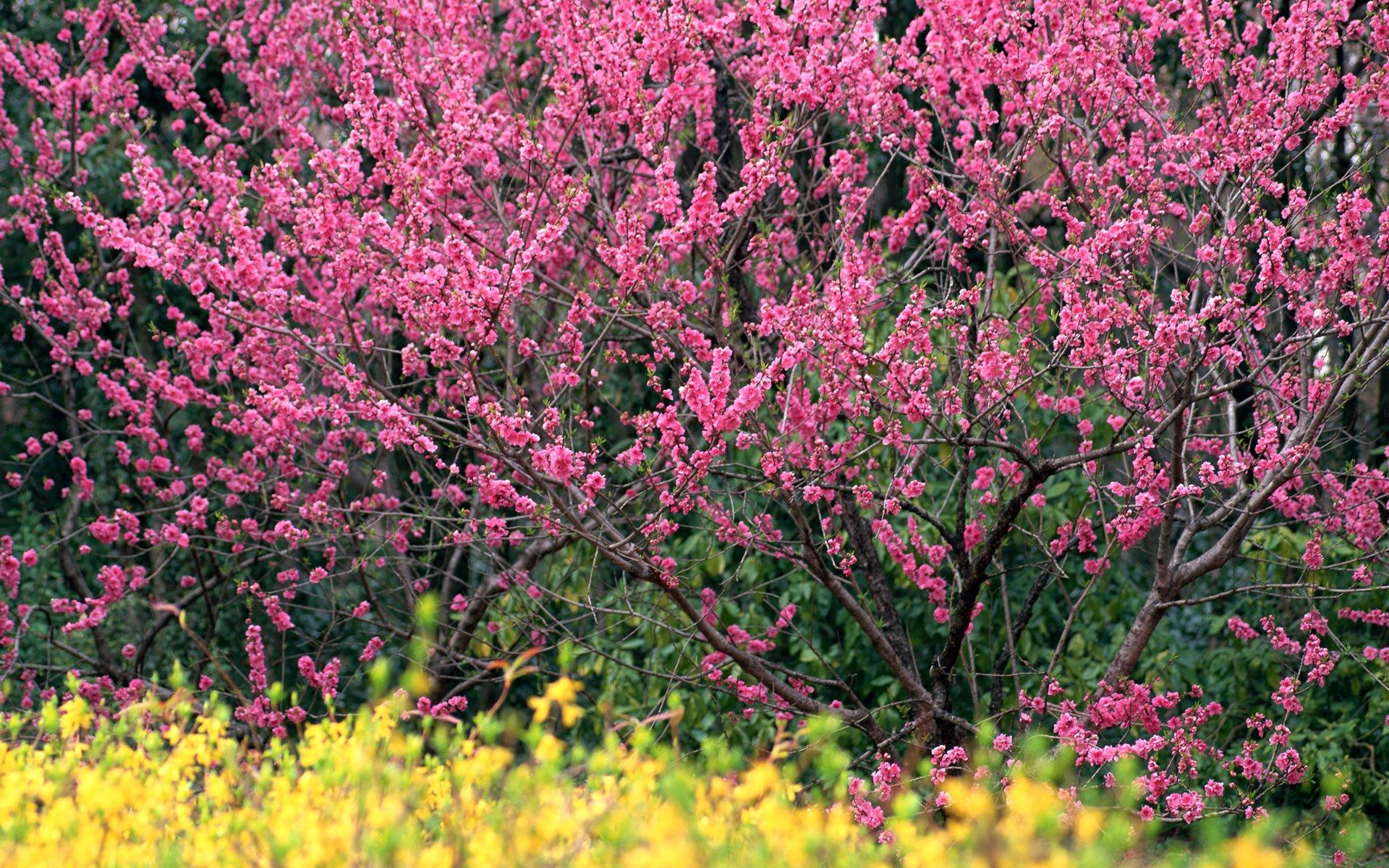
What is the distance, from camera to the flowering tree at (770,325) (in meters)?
4.55

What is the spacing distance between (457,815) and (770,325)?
2546mm

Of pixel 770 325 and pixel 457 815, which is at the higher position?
pixel 770 325

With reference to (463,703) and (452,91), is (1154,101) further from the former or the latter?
(463,703)

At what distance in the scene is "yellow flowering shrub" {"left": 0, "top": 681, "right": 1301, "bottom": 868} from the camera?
241 cm

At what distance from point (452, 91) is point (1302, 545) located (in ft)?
14.5

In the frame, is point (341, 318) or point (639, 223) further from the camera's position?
point (341, 318)

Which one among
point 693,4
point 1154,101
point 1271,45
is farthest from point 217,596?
point 1271,45

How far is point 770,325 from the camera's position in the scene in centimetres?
497

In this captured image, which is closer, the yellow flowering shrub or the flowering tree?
the yellow flowering shrub

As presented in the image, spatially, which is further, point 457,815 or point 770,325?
point 770,325

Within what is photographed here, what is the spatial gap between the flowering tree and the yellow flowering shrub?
0.89m

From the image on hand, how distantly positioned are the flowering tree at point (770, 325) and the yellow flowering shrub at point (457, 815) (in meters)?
0.89

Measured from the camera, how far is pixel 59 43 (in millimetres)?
8211

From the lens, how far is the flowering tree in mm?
4551
